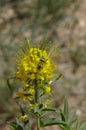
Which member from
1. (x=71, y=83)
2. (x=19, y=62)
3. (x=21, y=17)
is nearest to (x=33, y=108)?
(x=19, y=62)

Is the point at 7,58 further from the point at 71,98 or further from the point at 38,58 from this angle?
the point at 38,58

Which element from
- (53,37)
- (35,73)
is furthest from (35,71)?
(53,37)

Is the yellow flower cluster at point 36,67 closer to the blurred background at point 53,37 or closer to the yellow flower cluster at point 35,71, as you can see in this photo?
the yellow flower cluster at point 35,71

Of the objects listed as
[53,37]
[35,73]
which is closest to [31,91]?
[35,73]

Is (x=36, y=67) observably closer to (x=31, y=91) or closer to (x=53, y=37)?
(x=31, y=91)

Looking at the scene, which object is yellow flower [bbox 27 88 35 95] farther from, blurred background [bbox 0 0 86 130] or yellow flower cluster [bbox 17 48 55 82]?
blurred background [bbox 0 0 86 130]

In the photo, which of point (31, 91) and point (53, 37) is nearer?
point (31, 91)

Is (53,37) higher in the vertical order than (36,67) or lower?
higher

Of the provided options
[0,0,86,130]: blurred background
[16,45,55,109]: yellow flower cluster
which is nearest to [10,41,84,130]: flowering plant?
[16,45,55,109]: yellow flower cluster
